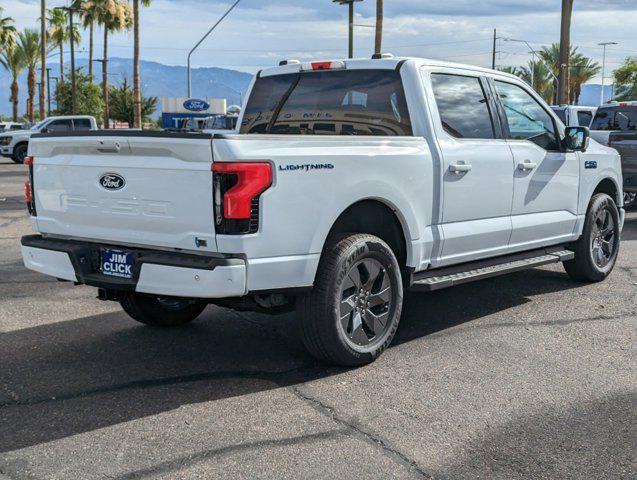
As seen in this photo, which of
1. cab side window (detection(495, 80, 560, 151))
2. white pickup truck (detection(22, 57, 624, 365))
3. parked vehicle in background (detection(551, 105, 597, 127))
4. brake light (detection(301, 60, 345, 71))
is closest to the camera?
white pickup truck (detection(22, 57, 624, 365))

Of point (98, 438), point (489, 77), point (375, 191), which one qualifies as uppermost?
point (489, 77)

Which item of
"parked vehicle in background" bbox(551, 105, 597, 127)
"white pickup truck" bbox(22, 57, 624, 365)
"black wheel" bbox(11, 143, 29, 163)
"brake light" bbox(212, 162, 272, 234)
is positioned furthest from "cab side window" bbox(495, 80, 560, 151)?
"black wheel" bbox(11, 143, 29, 163)

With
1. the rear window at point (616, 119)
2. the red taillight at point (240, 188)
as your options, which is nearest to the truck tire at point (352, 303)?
the red taillight at point (240, 188)

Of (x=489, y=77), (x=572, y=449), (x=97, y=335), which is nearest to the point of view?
(x=572, y=449)

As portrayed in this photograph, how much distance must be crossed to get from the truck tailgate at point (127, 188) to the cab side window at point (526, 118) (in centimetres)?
313

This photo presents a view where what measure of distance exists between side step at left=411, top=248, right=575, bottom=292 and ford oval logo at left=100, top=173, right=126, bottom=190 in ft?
6.97

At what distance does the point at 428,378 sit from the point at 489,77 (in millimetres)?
2776

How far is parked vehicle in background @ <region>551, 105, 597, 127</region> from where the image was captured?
51.5ft

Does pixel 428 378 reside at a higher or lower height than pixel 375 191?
lower

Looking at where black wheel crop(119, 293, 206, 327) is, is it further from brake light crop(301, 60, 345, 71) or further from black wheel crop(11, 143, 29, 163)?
black wheel crop(11, 143, 29, 163)

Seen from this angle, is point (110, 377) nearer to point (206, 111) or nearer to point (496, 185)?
point (496, 185)

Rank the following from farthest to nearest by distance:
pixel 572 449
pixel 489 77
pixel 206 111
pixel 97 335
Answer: pixel 206 111
pixel 489 77
pixel 97 335
pixel 572 449

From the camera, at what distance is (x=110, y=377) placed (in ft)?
15.6

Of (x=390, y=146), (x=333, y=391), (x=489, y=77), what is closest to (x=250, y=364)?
(x=333, y=391)
